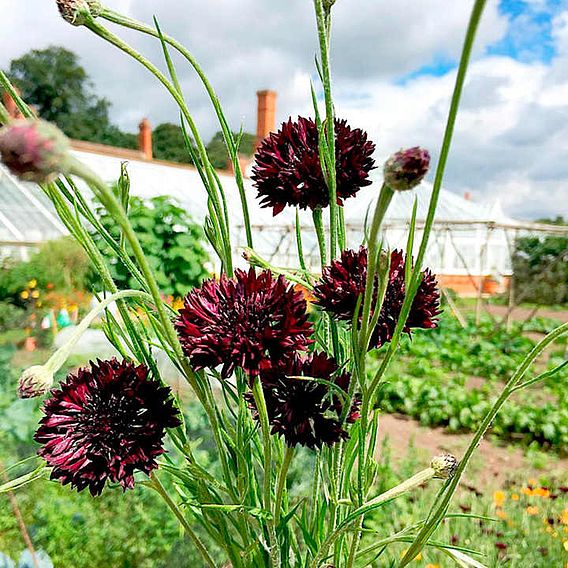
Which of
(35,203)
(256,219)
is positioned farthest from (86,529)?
(256,219)

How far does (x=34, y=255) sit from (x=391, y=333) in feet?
17.0

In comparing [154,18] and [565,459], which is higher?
[154,18]

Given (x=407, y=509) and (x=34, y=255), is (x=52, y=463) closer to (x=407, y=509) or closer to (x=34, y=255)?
(x=407, y=509)

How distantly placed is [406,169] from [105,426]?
259mm

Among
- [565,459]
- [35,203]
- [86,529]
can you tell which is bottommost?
[565,459]

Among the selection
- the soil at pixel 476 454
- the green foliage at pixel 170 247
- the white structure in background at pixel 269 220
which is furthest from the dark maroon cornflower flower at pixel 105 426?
the white structure in background at pixel 269 220

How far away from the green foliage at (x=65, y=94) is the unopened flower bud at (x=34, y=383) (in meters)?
20.3

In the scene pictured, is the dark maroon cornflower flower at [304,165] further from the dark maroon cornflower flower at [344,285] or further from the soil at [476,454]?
the soil at [476,454]

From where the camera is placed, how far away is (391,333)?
44 cm

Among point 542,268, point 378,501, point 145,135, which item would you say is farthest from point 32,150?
point 145,135

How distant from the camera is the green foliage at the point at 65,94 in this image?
64.2 ft

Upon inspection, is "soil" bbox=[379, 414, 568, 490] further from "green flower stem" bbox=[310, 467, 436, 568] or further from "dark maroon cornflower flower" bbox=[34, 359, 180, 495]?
"dark maroon cornflower flower" bbox=[34, 359, 180, 495]

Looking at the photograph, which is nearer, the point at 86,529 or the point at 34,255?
the point at 86,529

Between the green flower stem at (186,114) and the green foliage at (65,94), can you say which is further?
the green foliage at (65,94)
